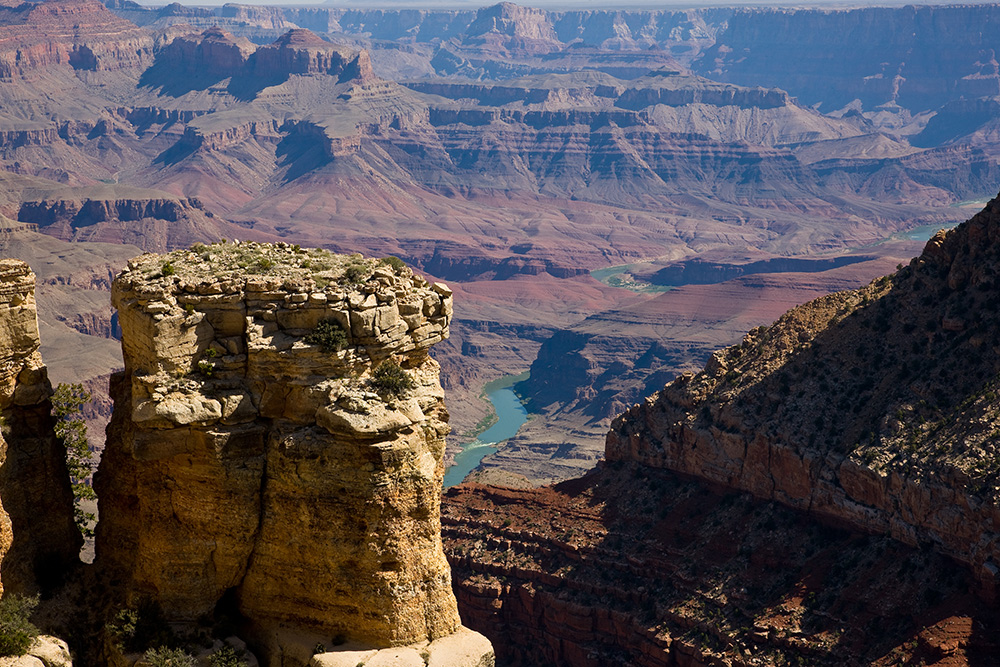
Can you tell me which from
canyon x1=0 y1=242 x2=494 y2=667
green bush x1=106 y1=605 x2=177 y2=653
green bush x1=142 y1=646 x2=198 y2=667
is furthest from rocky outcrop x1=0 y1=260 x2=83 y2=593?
green bush x1=142 y1=646 x2=198 y2=667

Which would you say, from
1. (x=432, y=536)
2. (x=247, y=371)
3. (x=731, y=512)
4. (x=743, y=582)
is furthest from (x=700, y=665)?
(x=247, y=371)

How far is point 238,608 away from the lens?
39.2m

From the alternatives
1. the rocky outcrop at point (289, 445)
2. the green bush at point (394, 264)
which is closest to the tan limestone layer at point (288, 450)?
the rocky outcrop at point (289, 445)

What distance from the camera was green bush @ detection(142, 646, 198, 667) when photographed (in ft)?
121

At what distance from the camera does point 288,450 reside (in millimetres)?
36406

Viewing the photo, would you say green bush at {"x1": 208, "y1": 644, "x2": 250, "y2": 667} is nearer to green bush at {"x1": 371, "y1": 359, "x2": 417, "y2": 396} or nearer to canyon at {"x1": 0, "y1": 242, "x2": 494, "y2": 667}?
canyon at {"x1": 0, "y1": 242, "x2": 494, "y2": 667}

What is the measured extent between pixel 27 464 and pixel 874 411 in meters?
52.1

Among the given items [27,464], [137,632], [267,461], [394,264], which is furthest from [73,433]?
[394,264]

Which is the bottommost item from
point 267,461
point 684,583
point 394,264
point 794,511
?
point 684,583

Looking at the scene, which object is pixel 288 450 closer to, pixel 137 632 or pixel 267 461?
pixel 267 461

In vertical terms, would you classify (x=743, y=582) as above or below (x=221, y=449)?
below

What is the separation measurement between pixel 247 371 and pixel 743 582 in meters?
46.3

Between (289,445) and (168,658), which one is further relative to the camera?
(168,658)

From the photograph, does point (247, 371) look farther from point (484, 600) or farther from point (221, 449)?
point (484, 600)
